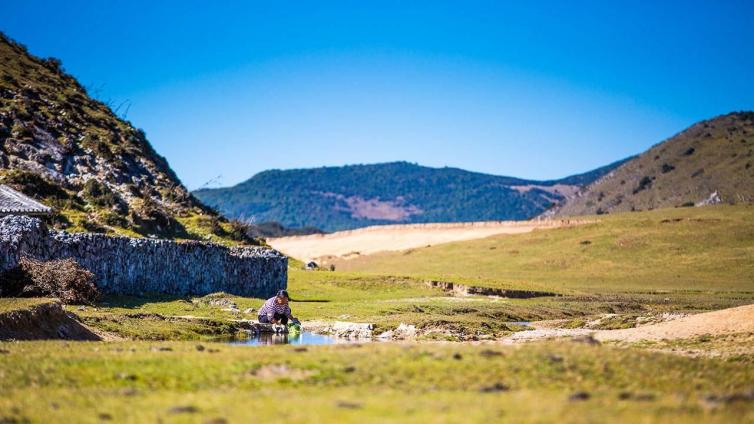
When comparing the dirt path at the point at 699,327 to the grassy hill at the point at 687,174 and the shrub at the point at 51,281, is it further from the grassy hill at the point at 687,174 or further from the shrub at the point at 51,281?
the grassy hill at the point at 687,174

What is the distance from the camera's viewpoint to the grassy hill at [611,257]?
68.0 m

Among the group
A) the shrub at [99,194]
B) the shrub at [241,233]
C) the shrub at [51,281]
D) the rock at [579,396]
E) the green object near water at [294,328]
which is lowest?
the green object near water at [294,328]

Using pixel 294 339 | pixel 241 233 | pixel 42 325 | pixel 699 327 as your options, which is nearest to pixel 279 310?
pixel 294 339

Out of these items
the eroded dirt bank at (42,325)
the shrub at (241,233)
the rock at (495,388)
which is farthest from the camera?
the shrub at (241,233)

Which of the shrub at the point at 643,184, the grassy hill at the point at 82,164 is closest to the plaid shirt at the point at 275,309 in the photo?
the grassy hill at the point at 82,164

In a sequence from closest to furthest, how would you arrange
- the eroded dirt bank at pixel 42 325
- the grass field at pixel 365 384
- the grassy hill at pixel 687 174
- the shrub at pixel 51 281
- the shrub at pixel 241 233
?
the grass field at pixel 365 384 → the eroded dirt bank at pixel 42 325 → the shrub at pixel 51 281 → the shrub at pixel 241 233 → the grassy hill at pixel 687 174

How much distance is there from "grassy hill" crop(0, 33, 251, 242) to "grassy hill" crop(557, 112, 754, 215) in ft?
267

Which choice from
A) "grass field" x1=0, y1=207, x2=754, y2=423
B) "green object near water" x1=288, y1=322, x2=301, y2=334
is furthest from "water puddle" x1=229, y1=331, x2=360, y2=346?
"grass field" x1=0, y1=207, x2=754, y2=423

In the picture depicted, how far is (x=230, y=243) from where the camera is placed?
191ft

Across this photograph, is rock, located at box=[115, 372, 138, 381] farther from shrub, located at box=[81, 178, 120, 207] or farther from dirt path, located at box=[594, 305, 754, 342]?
shrub, located at box=[81, 178, 120, 207]

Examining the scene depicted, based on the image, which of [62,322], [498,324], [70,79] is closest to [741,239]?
[498,324]

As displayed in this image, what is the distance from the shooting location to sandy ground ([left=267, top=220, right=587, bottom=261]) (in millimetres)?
108250

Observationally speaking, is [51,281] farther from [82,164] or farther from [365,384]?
[82,164]

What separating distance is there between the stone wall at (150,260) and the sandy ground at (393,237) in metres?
59.5
